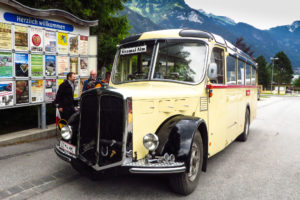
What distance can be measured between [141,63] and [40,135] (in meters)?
3.87

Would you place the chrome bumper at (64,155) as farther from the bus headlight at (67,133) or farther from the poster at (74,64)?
the poster at (74,64)

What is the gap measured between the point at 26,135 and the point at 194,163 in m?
4.68

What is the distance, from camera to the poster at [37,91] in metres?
7.14

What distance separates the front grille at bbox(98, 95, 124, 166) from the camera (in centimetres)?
358

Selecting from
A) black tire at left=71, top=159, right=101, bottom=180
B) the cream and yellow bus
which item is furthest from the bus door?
black tire at left=71, top=159, right=101, bottom=180

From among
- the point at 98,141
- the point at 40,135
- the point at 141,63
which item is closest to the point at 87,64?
the point at 40,135

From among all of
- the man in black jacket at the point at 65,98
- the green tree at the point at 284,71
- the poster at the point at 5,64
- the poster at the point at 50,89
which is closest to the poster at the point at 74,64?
the poster at the point at 50,89

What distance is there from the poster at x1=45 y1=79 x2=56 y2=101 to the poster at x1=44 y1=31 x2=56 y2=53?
2.73 feet

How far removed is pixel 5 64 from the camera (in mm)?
6422

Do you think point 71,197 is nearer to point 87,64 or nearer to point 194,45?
point 194,45

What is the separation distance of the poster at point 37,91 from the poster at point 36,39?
84 cm

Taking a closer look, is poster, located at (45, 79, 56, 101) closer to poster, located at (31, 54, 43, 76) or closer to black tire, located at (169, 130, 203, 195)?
poster, located at (31, 54, 43, 76)

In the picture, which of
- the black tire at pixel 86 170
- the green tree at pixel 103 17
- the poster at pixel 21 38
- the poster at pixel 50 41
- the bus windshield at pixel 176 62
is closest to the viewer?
the black tire at pixel 86 170

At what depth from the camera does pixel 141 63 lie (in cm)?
510
